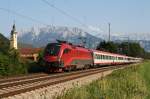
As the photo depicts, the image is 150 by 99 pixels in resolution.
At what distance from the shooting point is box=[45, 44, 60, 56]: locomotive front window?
127ft

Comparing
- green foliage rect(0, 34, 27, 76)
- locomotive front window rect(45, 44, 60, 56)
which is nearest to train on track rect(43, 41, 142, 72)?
locomotive front window rect(45, 44, 60, 56)

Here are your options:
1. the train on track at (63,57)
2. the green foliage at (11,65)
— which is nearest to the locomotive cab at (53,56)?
the train on track at (63,57)

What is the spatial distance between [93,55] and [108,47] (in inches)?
3053

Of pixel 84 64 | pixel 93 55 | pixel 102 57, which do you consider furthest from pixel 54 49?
pixel 102 57

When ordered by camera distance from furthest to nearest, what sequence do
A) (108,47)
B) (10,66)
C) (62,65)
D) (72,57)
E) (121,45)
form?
(121,45)
(108,47)
(72,57)
(62,65)
(10,66)

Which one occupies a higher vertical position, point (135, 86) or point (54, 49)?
point (54, 49)

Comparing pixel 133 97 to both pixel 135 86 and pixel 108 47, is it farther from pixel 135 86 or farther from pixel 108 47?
pixel 108 47

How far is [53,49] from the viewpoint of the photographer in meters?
39.0

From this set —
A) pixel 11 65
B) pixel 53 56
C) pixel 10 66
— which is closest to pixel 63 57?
pixel 53 56

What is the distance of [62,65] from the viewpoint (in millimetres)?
38844

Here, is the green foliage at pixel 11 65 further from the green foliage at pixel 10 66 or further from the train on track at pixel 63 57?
the train on track at pixel 63 57

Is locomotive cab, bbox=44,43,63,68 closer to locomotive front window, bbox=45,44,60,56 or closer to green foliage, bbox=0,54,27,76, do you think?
locomotive front window, bbox=45,44,60,56

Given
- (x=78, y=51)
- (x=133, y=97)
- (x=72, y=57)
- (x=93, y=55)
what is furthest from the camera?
(x=93, y=55)

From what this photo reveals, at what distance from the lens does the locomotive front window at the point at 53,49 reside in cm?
3872
